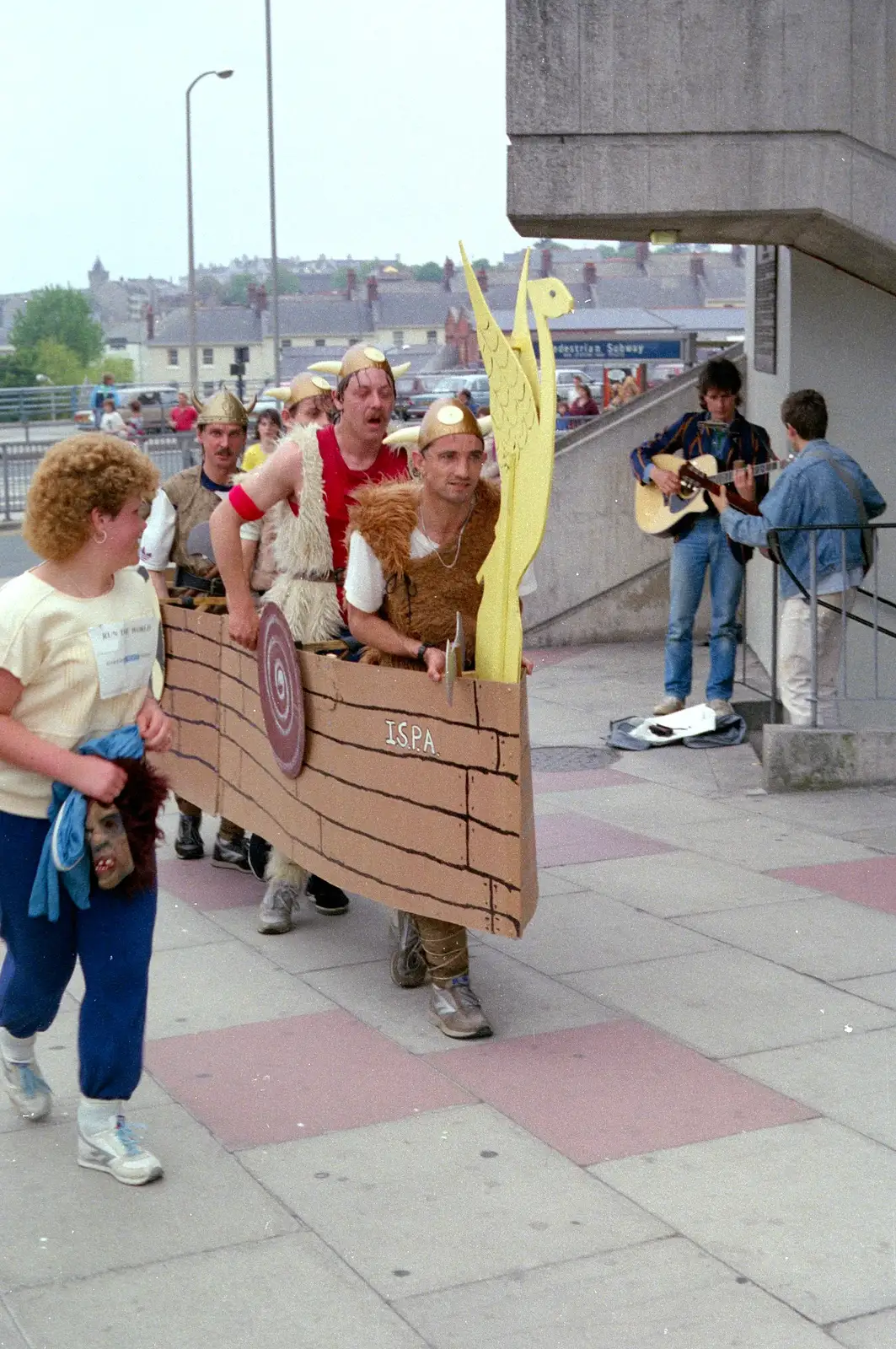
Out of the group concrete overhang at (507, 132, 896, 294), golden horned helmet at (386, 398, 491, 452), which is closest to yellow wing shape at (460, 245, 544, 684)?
golden horned helmet at (386, 398, 491, 452)

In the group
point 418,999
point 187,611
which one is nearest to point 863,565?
point 187,611

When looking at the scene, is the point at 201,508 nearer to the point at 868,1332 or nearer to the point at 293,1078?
the point at 293,1078

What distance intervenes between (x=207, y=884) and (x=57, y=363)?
11588cm

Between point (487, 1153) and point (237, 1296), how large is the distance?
2.99ft

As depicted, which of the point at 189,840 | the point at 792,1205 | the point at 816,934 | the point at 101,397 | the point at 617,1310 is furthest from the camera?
the point at 101,397

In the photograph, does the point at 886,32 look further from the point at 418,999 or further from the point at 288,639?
the point at 418,999

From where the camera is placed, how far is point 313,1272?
3709mm

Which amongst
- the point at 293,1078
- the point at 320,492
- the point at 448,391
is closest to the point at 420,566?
the point at 320,492

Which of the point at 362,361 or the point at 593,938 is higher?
the point at 362,361

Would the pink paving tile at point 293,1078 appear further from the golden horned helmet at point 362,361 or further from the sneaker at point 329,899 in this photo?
the golden horned helmet at point 362,361

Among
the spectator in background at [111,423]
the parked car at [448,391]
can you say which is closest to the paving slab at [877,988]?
the spectator in background at [111,423]

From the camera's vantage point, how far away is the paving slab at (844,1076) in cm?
449

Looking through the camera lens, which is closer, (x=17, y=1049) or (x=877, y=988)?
(x=17, y=1049)

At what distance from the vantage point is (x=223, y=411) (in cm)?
718
